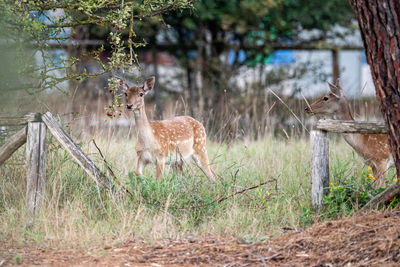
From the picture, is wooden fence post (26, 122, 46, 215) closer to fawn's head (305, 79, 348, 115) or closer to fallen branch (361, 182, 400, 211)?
fallen branch (361, 182, 400, 211)

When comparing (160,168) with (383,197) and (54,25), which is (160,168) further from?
(383,197)

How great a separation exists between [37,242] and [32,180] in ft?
2.20

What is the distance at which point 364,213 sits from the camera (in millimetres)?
5102

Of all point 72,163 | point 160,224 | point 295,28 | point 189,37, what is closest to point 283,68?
point 295,28

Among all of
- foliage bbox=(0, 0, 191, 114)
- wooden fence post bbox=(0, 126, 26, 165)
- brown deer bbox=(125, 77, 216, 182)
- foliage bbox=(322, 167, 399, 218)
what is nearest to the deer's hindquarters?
brown deer bbox=(125, 77, 216, 182)

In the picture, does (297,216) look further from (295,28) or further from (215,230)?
(295,28)

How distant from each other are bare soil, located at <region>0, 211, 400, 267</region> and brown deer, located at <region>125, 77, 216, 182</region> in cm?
185

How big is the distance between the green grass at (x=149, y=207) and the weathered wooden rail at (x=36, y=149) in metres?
0.14

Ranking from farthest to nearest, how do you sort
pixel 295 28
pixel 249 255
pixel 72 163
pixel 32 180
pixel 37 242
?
pixel 295 28
pixel 72 163
pixel 32 180
pixel 37 242
pixel 249 255

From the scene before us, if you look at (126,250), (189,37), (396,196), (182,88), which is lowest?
(126,250)

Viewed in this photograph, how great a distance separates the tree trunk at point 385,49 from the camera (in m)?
4.64

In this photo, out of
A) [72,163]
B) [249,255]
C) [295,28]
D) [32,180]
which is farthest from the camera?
[295,28]

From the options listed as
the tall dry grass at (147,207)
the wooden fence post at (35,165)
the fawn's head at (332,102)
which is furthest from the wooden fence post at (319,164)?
the wooden fence post at (35,165)

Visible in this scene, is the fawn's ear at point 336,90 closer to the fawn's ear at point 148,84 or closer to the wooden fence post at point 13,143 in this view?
the fawn's ear at point 148,84
